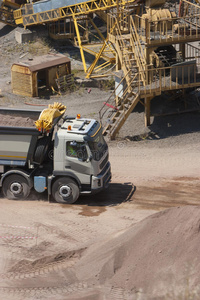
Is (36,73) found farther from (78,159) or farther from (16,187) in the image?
(78,159)

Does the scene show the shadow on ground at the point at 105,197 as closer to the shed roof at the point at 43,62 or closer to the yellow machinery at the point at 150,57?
the yellow machinery at the point at 150,57

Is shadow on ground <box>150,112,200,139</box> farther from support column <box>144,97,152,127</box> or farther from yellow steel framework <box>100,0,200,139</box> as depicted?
yellow steel framework <box>100,0,200,139</box>

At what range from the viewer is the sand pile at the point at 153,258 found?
1222cm

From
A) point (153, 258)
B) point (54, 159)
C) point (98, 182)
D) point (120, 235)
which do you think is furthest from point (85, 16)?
point (153, 258)

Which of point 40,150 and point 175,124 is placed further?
point 175,124

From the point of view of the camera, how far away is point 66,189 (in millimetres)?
17500

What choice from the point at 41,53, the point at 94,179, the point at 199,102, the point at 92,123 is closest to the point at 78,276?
the point at 94,179

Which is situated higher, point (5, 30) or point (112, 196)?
point (5, 30)

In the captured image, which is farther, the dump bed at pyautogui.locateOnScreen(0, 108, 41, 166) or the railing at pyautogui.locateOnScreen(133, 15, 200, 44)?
the railing at pyautogui.locateOnScreen(133, 15, 200, 44)

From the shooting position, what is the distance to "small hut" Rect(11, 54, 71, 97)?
3077 centimetres

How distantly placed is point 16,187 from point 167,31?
39.4 ft

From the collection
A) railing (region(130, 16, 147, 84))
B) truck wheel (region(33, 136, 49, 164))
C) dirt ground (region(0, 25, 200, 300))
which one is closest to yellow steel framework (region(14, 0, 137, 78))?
railing (region(130, 16, 147, 84))

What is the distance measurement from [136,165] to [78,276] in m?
8.79

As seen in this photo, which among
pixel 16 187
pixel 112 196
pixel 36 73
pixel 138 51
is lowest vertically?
pixel 112 196
